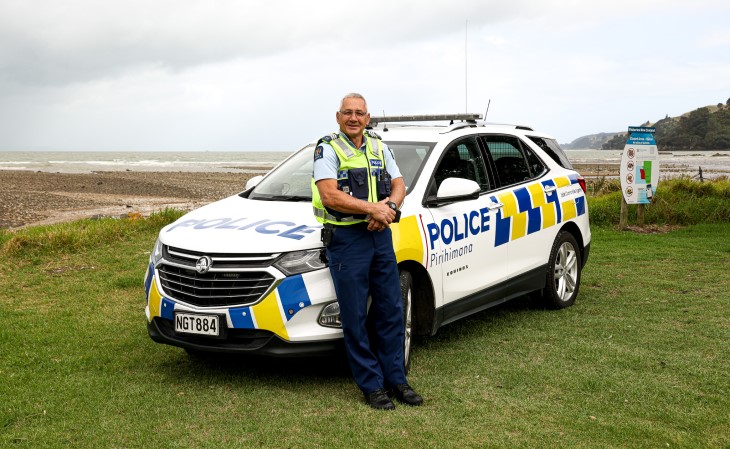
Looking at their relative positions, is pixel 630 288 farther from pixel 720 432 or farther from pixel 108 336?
pixel 108 336

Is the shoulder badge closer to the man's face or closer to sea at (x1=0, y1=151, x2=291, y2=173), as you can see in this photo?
the man's face

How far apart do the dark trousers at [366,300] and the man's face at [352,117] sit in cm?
56

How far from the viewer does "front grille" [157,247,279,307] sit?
15.7 ft

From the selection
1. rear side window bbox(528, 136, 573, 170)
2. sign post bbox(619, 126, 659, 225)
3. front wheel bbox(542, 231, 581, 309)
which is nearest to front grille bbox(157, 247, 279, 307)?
front wheel bbox(542, 231, 581, 309)

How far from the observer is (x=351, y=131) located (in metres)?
4.72

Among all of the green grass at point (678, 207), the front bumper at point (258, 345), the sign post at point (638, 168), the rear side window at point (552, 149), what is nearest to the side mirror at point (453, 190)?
the front bumper at point (258, 345)

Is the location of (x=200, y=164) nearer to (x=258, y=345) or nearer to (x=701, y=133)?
(x=258, y=345)

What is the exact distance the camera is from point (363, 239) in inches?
184

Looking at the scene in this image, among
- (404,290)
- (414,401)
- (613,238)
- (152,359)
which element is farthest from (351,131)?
(613,238)

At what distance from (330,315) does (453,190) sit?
1.30 m

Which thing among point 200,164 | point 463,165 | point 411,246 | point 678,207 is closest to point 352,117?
point 411,246

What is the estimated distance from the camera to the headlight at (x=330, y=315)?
4859 mm

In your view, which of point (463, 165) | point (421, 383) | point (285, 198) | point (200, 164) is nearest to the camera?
point (421, 383)

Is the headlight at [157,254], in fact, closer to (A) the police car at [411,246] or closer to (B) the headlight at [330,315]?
(A) the police car at [411,246]
